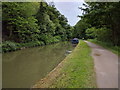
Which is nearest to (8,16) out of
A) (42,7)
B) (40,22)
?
(40,22)

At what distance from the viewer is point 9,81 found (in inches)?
230

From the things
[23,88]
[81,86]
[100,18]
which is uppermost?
[100,18]

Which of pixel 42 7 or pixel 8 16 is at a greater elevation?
pixel 42 7

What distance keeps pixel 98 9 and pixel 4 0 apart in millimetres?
13388

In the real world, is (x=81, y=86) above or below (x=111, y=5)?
below

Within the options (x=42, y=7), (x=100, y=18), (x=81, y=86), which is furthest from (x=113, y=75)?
(x=42, y=7)

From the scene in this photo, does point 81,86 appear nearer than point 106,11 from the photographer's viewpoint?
Yes

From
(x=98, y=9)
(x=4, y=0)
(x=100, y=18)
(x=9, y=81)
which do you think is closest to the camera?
(x=9, y=81)

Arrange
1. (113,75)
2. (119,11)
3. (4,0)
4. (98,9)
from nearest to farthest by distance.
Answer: (113,75) → (119,11) → (98,9) → (4,0)

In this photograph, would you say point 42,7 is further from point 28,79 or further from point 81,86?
point 81,86

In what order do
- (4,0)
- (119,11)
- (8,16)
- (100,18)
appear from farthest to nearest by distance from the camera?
1. (8,16)
2. (4,0)
3. (100,18)
4. (119,11)

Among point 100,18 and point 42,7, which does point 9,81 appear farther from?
point 42,7

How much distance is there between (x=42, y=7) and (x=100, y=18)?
20201 mm

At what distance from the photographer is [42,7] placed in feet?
104
